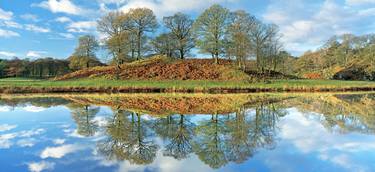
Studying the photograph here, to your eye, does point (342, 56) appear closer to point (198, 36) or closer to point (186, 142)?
point (198, 36)

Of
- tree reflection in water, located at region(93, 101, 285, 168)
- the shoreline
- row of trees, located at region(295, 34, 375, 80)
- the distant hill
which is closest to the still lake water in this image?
tree reflection in water, located at region(93, 101, 285, 168)

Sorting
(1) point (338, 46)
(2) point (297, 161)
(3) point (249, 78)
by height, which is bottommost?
(2) point (297, 161)

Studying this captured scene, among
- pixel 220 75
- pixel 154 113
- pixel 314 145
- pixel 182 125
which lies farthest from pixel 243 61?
pixel 314 145

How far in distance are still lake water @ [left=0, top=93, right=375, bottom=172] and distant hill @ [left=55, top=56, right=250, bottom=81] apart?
26.6 m

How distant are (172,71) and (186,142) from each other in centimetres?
3470

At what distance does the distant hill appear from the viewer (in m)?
42.1

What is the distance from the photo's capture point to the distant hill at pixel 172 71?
138 feet

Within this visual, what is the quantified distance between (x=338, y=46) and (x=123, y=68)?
2317 inches

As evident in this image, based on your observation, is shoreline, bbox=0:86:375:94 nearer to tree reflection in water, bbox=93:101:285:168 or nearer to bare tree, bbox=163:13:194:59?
tree reflection in water, bbox=93:101:285:168

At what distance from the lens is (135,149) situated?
8570 mm

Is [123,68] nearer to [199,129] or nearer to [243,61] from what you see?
[243,61]

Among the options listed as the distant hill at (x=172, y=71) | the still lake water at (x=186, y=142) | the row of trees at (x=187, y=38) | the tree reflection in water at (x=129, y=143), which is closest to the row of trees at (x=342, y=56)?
the row of trees at (x=187, y=38)

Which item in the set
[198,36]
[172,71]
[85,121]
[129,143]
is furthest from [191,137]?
[198,36]

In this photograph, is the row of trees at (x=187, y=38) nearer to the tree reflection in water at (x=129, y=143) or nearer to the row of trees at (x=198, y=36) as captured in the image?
the row of trees at (x=198, y=36)
